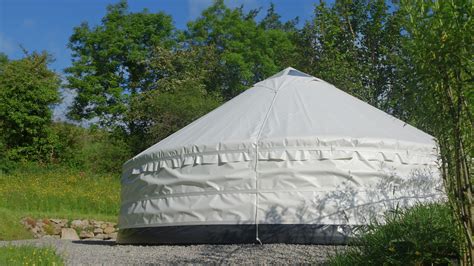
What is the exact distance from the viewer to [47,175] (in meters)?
16.1

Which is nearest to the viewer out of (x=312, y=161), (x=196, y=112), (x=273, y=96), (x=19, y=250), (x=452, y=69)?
(x=452, y=69)

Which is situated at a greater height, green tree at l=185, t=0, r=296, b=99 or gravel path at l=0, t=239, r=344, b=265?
green tree at l=185, t=0, r=296, b=99

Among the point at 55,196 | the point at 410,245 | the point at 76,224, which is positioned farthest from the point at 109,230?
the point at 410,245

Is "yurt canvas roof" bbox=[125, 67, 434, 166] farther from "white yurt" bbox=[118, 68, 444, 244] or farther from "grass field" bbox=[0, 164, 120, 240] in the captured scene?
"grass field" bbox=[0, 164, 120, 240]

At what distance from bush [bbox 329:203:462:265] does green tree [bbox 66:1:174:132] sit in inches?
702

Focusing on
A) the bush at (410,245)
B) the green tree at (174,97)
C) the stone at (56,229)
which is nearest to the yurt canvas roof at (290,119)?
the bush at (410,245)

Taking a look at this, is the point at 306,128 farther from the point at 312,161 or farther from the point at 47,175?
the point at 47,175

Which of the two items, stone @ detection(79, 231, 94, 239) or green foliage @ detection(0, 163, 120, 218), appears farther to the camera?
green foliage @ detection(0, 163, 120, 218)

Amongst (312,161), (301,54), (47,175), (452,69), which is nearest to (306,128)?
(312,161)

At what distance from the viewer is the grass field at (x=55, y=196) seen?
13.0 metres

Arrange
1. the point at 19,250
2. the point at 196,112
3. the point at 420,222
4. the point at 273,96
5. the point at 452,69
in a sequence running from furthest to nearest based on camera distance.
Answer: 1. the point at 196,112
2. the point at 273,96
3. the point at 19,250
4. the point at 420,222
5. the point at 452,69

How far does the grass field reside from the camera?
13.0 meters

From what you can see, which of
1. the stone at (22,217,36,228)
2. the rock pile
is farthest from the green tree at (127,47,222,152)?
the stone at (22,217,36,228)

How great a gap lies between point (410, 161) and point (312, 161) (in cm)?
111
